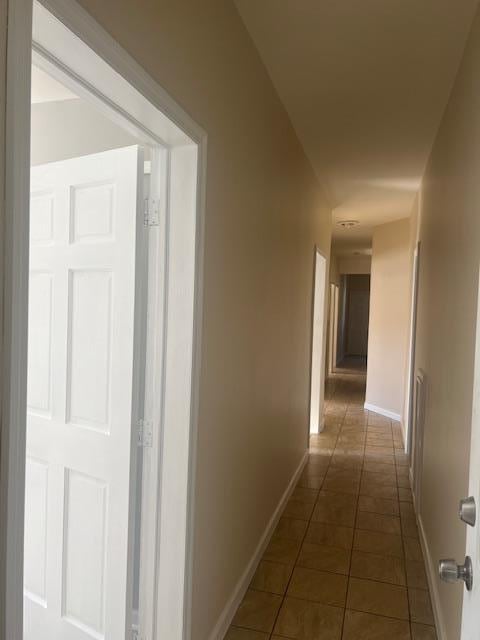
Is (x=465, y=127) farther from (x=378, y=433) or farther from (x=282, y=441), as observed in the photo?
(x=378, y=433)

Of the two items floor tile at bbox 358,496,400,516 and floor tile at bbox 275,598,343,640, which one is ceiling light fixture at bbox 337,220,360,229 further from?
floor tile at bbox 275,598,343,640

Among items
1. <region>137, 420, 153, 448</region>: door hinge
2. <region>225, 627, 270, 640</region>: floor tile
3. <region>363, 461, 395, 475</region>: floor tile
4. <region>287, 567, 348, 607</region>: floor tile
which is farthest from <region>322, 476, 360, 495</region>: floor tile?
<region>137, 420, 153, 448</region>: door hinge

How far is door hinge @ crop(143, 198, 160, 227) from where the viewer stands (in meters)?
1.63

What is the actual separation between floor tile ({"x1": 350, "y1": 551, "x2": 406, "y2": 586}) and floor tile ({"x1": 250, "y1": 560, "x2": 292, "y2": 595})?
1.22 ft

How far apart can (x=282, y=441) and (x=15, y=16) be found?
9.63 feet

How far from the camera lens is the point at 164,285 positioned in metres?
1.61

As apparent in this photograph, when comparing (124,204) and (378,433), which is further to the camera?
(378,433)

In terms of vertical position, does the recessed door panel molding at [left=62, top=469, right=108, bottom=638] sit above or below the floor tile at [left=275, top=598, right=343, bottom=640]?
above

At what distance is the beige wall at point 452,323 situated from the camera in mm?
1693

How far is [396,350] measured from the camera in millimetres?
6246

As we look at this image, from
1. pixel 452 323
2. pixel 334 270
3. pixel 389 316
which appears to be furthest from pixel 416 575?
pixel 334 270

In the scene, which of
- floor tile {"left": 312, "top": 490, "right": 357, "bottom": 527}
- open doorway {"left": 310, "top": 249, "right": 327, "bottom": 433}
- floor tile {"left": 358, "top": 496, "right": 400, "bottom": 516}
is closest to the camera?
floor tile {"left": 312, "top": 490, "right": 357, "bottom": 527}

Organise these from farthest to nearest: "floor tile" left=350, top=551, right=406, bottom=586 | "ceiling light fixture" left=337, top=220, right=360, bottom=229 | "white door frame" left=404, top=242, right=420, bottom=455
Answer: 1. "ceiling light fixture" left=337, top=220, right=360, bottom=229
2. "white door frame" left=404, top=242, right=420, bottom=455
3. "floor tile" left=350, top=551, right=406, bottom=586

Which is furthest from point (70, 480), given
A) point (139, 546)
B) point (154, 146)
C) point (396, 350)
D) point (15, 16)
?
point (396, 350)
